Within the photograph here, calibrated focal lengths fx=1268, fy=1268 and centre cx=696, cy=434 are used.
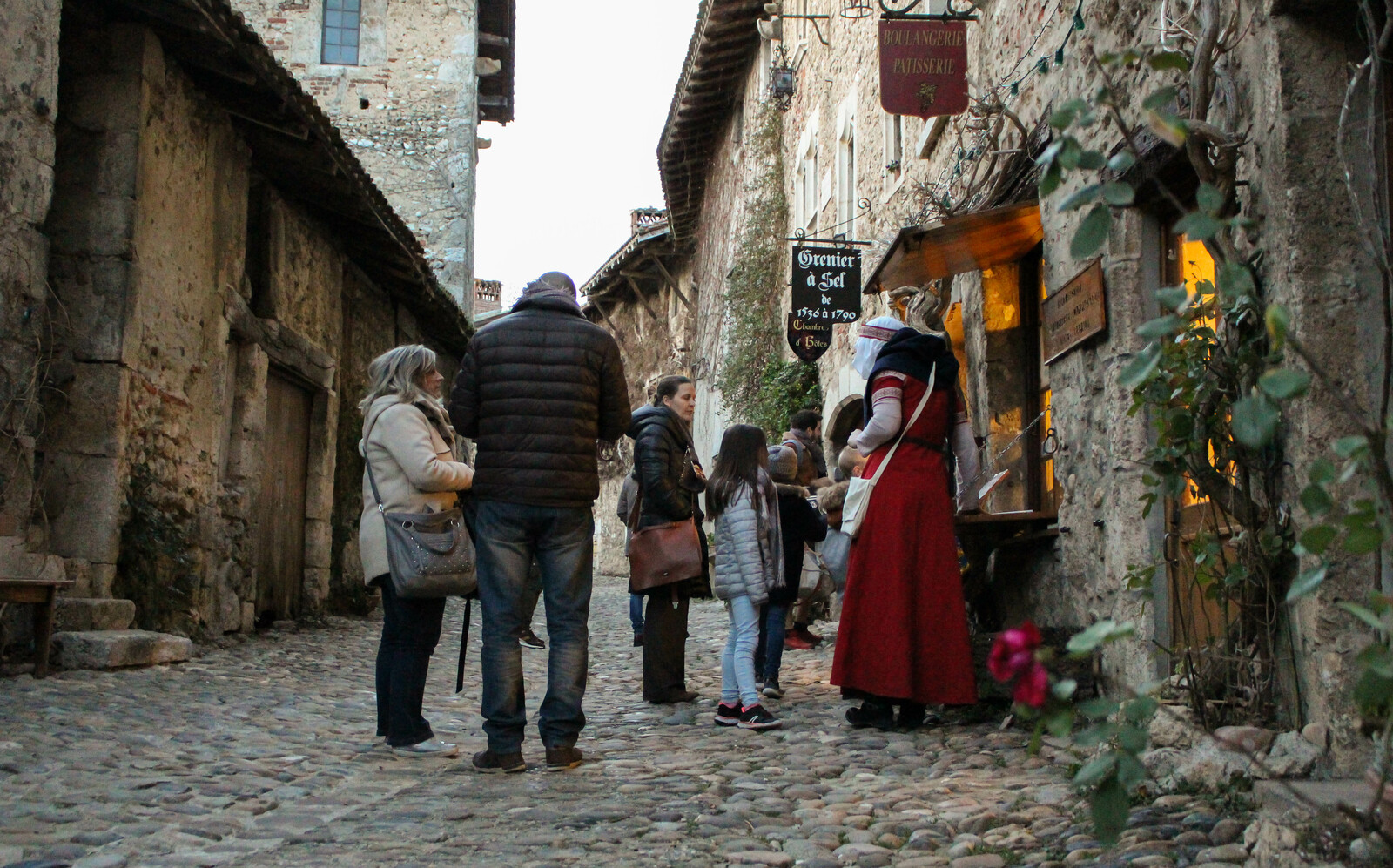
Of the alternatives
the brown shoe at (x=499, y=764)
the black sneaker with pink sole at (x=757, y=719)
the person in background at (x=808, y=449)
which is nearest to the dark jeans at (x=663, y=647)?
the black sneaker with pink sole at (x=757, y=719)

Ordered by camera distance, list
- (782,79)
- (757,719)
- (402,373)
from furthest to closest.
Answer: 1. (782,79)
2. (757,719)
3. (402,373)

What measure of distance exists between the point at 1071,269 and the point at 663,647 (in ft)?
8.36

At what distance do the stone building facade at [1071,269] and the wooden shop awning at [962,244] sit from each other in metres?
0.02

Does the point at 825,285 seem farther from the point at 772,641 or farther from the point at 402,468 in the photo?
the point at 402,468

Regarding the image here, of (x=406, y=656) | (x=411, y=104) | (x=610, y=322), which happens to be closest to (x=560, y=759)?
(x=406, y=656)

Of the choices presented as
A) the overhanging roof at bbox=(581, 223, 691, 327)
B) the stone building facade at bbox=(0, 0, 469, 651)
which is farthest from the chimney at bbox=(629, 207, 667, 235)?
the stone building facade at bbox=(0, 0, 469, 651)

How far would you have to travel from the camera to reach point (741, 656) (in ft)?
17.6

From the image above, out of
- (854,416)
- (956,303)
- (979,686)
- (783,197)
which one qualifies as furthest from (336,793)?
(783,197)

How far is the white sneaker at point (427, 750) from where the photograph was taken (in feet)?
15.0

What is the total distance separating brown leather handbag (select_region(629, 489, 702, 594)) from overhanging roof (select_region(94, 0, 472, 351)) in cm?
363

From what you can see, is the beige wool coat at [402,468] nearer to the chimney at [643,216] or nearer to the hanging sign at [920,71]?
the hanging sign at [920,71]

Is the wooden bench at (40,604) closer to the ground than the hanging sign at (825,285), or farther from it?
closer to the ground

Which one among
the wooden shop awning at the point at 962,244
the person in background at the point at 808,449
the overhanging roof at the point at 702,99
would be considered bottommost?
the person in background at the point at 808,449

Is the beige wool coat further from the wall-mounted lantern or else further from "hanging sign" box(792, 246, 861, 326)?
the wall-mounted lantern
